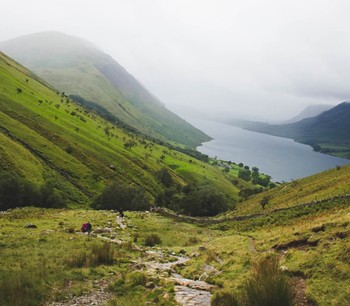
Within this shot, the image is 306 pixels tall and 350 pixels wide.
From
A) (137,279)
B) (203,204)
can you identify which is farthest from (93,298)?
(203,204)

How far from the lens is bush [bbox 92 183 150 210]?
7238 centimetres

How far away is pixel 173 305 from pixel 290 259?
721 cm

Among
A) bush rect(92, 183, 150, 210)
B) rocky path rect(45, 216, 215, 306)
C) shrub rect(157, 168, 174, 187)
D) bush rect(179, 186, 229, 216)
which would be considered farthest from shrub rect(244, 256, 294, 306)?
shrub rect(157, 168, 174, 187)

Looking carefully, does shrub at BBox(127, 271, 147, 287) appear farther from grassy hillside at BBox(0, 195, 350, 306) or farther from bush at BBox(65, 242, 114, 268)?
bush at BBox(65, 242, 114, 268)

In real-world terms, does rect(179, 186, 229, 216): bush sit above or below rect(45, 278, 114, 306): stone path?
below

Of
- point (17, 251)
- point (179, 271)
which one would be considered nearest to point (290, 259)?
point (179, 271)

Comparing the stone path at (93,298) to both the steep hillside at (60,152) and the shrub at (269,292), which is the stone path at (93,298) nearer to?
the shrub at (269,292)

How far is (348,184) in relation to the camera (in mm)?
38219

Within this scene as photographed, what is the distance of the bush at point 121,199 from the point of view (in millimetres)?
72375

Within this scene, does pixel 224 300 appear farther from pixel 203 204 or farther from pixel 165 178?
pixel 165 178

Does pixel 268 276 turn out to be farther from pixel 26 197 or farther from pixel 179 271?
pixel 26 197

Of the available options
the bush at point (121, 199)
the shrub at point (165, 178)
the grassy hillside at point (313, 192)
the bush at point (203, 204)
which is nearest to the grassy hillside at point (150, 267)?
the grassy hillside at point (313, 192)

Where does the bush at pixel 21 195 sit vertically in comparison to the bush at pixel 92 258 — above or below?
below

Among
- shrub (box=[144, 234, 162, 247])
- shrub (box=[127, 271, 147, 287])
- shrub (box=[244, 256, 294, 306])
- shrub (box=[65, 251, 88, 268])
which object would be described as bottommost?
shrub (box=[144, 234, 162, 247])
